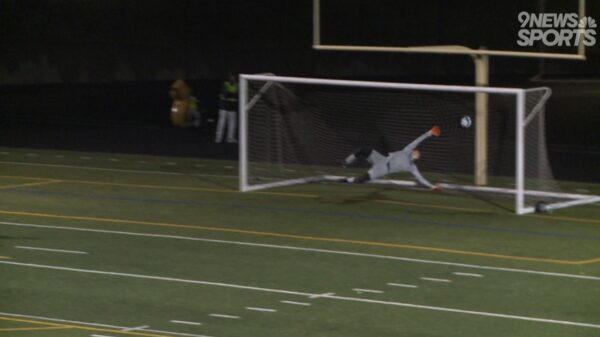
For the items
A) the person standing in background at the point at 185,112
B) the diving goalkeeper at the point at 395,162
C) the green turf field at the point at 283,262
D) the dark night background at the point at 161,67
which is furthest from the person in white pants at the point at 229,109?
the diving goalkeeper at the point at 395,162

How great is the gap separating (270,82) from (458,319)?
33.2 ft

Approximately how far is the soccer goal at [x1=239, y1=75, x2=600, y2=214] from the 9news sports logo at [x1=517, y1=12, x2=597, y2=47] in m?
0.71

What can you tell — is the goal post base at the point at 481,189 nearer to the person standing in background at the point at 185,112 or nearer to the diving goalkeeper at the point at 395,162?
the diving goalkeeper at the point at 395,162

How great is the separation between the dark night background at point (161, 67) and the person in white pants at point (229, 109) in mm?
472

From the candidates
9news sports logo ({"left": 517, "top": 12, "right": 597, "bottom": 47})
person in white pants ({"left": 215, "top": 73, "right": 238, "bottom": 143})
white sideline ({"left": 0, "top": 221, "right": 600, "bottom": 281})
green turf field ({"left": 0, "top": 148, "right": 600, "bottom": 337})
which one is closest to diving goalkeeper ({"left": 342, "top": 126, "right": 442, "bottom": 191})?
green turf field ({"left": 0, "top": 148, "right": 600, "bottom": 337})

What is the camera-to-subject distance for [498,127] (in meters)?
24.6

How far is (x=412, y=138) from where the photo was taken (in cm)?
2302

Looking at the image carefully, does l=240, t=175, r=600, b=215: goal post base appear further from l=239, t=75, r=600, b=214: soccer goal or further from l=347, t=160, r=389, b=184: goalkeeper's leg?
l=347, t=160, r=389, b=184: goalkeeper's leg

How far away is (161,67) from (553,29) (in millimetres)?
27157

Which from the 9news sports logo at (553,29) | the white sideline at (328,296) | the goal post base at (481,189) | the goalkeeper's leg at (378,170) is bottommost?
the white sideline at (328,296)

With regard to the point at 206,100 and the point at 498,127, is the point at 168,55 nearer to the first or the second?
the point at 206,100

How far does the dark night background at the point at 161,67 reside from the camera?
98.1 ft

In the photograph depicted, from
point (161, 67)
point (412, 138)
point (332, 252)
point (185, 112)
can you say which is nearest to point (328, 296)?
point (332, 252)

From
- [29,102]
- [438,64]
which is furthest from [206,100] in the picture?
[438,64]
